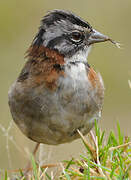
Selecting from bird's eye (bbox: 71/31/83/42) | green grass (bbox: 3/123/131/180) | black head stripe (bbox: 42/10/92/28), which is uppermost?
black head stripe (bbox: 42/10/92/28)

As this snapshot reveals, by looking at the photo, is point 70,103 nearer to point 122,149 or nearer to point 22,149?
point 22,149

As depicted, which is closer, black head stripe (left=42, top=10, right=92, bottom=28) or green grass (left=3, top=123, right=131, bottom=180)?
green grass (left=3, top=123, right=131, bottom=180)

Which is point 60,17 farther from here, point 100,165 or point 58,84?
point 100,165

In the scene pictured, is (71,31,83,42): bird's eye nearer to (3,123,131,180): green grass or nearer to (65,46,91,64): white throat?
(65,46,91,64): white throat

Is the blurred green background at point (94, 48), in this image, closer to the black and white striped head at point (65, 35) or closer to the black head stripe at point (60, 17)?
the black and white striped head at point (65, 35)

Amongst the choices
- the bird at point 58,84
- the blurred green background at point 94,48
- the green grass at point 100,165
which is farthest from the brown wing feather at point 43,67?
the blurred green background at point 94,48

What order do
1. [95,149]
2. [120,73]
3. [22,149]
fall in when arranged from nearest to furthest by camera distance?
[95,149]
[22,149]
[120,73]

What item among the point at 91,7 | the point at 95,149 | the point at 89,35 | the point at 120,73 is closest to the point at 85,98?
the point at 89,35

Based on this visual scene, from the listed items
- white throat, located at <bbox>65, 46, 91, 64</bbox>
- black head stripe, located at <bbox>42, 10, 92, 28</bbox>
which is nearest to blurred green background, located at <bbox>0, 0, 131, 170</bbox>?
white throat, located at <bbox>65, 46, 91, 64</bbox>

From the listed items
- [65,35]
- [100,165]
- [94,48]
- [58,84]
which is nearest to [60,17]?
[65,35]
